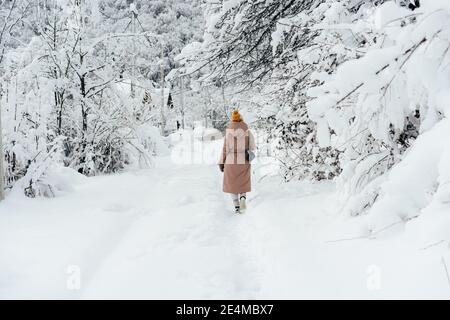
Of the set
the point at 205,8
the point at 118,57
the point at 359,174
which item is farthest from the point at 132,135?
the point at 359,174

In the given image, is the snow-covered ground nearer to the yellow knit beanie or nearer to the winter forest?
the winter forest

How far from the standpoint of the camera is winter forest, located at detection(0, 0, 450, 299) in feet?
8.52

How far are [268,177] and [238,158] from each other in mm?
2421

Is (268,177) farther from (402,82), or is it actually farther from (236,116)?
(402,82)

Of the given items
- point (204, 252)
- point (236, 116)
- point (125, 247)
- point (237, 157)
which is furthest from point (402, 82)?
point (237, 157)

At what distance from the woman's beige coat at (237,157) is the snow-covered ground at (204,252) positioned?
0.46 metres

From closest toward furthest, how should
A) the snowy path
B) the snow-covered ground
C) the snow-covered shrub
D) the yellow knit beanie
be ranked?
the snow-covered shrub < the snow-covered ground < the snowy path < the yellow knit beanie

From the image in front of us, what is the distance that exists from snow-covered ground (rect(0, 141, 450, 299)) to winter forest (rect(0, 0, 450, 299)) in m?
0.02

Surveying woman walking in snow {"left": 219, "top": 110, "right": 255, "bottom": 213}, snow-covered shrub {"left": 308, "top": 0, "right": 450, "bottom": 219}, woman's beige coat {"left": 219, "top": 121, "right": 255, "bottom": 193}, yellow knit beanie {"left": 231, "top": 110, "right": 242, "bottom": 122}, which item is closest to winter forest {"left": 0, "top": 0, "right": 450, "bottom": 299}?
snow-covered shrub {"left": 308, "top": 0, "right": 450, "bottom": 219}

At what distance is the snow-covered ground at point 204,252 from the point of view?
119 inches

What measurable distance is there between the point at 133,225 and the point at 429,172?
3.91 meters

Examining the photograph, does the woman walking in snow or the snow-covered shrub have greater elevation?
the woman walking in snow

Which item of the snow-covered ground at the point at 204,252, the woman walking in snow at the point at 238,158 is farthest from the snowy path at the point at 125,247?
the woman walking in snow at the point at 238,158

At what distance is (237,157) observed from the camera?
6988mm
